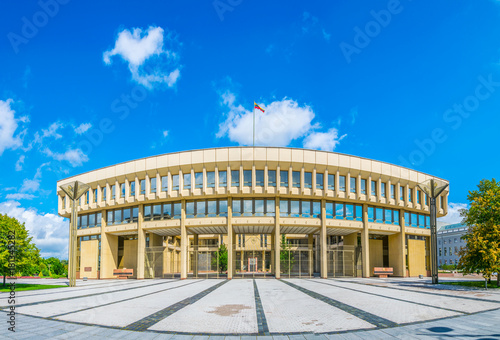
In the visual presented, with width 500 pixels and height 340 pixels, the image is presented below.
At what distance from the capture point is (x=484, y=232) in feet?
90.8

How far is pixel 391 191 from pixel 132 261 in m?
33.4

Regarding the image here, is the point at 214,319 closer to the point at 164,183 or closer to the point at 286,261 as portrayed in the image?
the point at 286,261

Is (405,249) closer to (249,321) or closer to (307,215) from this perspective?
(307,215)

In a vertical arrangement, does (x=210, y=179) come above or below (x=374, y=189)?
above

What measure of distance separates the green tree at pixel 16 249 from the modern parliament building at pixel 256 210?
14399 millimetres

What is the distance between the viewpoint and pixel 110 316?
1342 centimetres

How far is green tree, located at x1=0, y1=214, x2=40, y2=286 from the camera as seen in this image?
2719 centimetres

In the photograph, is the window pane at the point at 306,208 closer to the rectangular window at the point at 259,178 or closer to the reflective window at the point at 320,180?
the reflective window at the point at 320,180

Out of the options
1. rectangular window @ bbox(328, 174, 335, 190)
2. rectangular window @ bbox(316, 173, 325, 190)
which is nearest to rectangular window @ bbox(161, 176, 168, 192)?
rectangular window @ bbox(316, 173, 325, 190)

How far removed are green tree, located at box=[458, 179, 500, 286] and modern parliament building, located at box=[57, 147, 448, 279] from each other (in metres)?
13.6

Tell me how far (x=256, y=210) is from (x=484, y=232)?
20.8 m

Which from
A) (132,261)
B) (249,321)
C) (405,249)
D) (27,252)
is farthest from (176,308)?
(405,249)

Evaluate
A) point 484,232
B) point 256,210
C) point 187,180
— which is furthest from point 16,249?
point 484,232

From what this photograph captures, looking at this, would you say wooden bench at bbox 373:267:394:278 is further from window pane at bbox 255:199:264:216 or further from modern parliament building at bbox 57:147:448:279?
window pane at bbox 255:199:264:216
